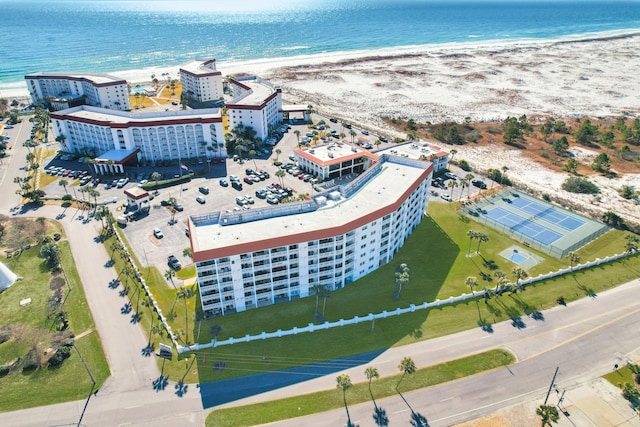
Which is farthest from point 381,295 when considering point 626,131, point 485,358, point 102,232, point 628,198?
point 626,131

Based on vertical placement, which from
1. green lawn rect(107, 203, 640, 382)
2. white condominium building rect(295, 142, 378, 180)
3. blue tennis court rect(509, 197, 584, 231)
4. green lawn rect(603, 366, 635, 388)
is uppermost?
white condominium building rect(295, 142, 378, 180)

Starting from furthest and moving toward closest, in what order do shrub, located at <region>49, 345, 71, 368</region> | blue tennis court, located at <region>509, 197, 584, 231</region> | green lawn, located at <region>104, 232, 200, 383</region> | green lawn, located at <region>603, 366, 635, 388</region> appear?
blue tennis court, located at <region>509, 197, 584, 231</region>
shrub, located at <region>49, 345, 71, 368</region>
green lawn, located at <region>104, 232, 200, 383</region>
green lawn, located at <region>603, 366, 635, 388</region>

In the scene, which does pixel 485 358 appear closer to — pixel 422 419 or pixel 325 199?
pixel 422 419

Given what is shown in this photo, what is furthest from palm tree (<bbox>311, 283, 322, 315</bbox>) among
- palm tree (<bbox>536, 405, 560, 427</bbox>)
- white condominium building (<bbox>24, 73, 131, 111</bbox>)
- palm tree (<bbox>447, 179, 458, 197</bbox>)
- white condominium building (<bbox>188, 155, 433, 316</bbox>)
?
white condominium building (<bbox>24, 73, 131, 111</bbox>)

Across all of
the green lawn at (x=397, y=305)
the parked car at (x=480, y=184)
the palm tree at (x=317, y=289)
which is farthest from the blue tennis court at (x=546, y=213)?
the palm tree at (x=317, y=289)

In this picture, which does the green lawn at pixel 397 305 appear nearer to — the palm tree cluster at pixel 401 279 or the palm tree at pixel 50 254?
the palm tree cluster at pixel 401 279

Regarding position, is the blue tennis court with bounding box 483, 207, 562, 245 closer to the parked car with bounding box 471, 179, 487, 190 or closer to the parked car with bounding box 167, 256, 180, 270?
the parked car with bounding box 471, 179, 487, 190

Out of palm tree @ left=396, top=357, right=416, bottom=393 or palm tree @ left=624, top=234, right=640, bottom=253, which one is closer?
palm tree @ left=396, top=357, right=416, bottom=393
